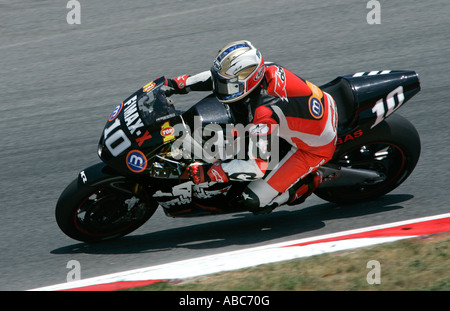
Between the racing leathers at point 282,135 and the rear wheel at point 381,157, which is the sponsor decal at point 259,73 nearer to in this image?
the racing leathers at point 282,135

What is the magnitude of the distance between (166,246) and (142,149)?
3.09ft

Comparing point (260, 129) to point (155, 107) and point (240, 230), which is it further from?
point (240, 230)

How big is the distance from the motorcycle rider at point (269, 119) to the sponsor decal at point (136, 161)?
1.21 ft

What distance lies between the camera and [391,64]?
833cm

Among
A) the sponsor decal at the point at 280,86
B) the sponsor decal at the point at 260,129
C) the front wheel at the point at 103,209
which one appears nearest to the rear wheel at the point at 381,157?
the sponsor decal at the point at 280,86

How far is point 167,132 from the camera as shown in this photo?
16.6 ft

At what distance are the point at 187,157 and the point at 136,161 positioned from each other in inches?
15.7

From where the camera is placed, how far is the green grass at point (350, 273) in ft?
14.1

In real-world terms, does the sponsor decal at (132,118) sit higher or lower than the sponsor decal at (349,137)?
higher
